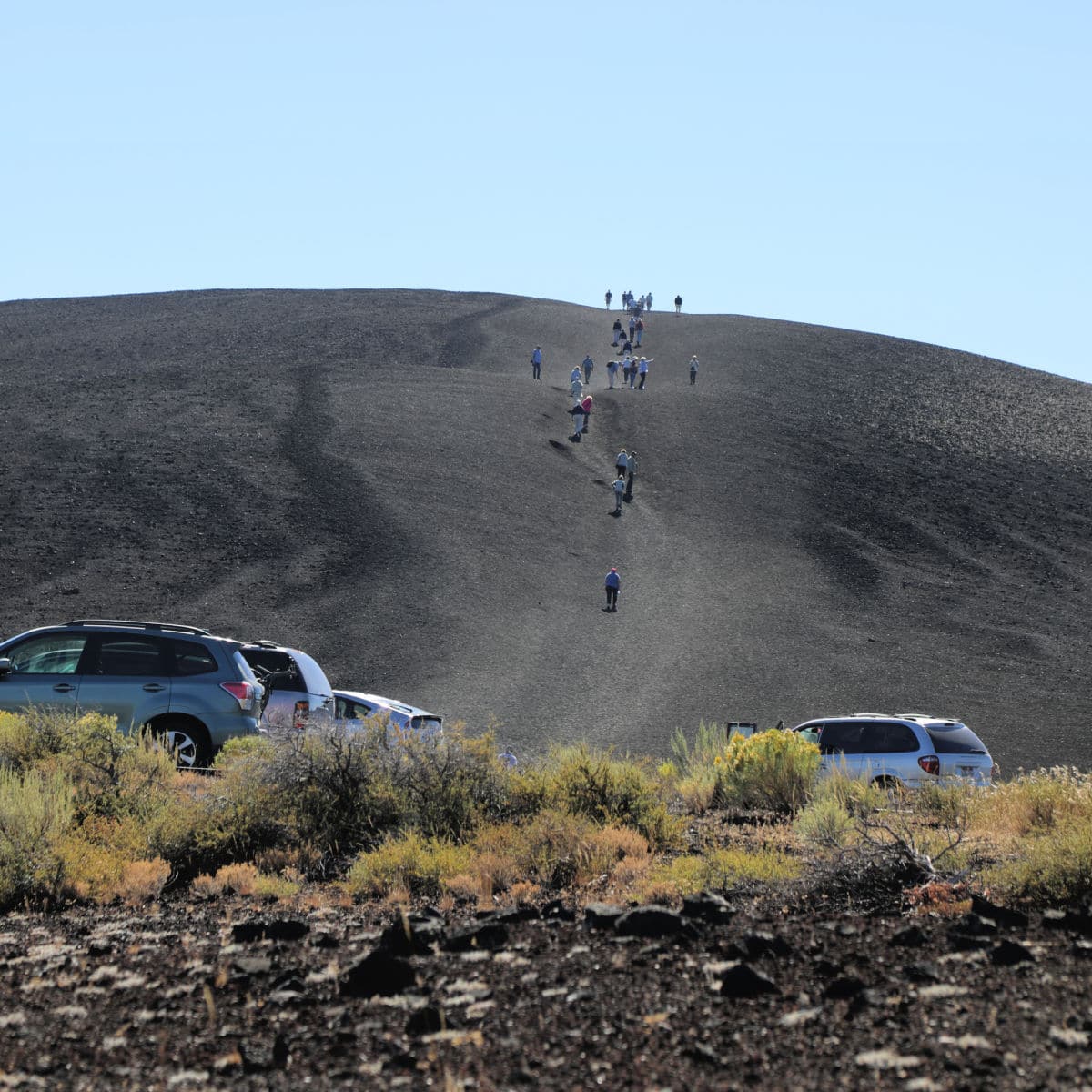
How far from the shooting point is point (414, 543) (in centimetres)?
3331

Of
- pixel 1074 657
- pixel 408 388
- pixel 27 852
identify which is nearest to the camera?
pixel 27 852

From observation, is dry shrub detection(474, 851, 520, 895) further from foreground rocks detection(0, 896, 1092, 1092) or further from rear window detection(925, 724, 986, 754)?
rear window detection(925, 724, 986, 754)

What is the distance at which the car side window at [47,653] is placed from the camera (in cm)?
1359

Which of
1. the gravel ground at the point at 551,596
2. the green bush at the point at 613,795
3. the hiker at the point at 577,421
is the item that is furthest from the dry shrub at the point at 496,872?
the hiker at the point at 577,421

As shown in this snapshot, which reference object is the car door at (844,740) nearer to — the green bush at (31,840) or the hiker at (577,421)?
the green bush at (31,840)

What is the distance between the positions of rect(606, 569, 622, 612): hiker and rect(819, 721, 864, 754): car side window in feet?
48.7

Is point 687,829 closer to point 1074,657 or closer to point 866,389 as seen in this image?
point 1074,657

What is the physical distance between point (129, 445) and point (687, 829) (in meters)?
32.3

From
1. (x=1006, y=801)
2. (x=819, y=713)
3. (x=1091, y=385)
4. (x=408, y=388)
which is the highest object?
(x=1091, y=385)

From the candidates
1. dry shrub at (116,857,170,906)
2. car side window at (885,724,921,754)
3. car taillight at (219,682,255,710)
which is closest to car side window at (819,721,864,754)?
car side window at (885,724,921,754)

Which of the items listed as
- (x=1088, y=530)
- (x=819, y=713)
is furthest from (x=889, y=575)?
(x=819, y=713)

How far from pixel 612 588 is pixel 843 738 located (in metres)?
15.3

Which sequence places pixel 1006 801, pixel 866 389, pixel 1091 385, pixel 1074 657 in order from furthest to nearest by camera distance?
pixel 1091 385 → pixel 866 389 → pixel 1074 657 → pixel 1006 801

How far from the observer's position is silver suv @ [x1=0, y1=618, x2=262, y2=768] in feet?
42.9
